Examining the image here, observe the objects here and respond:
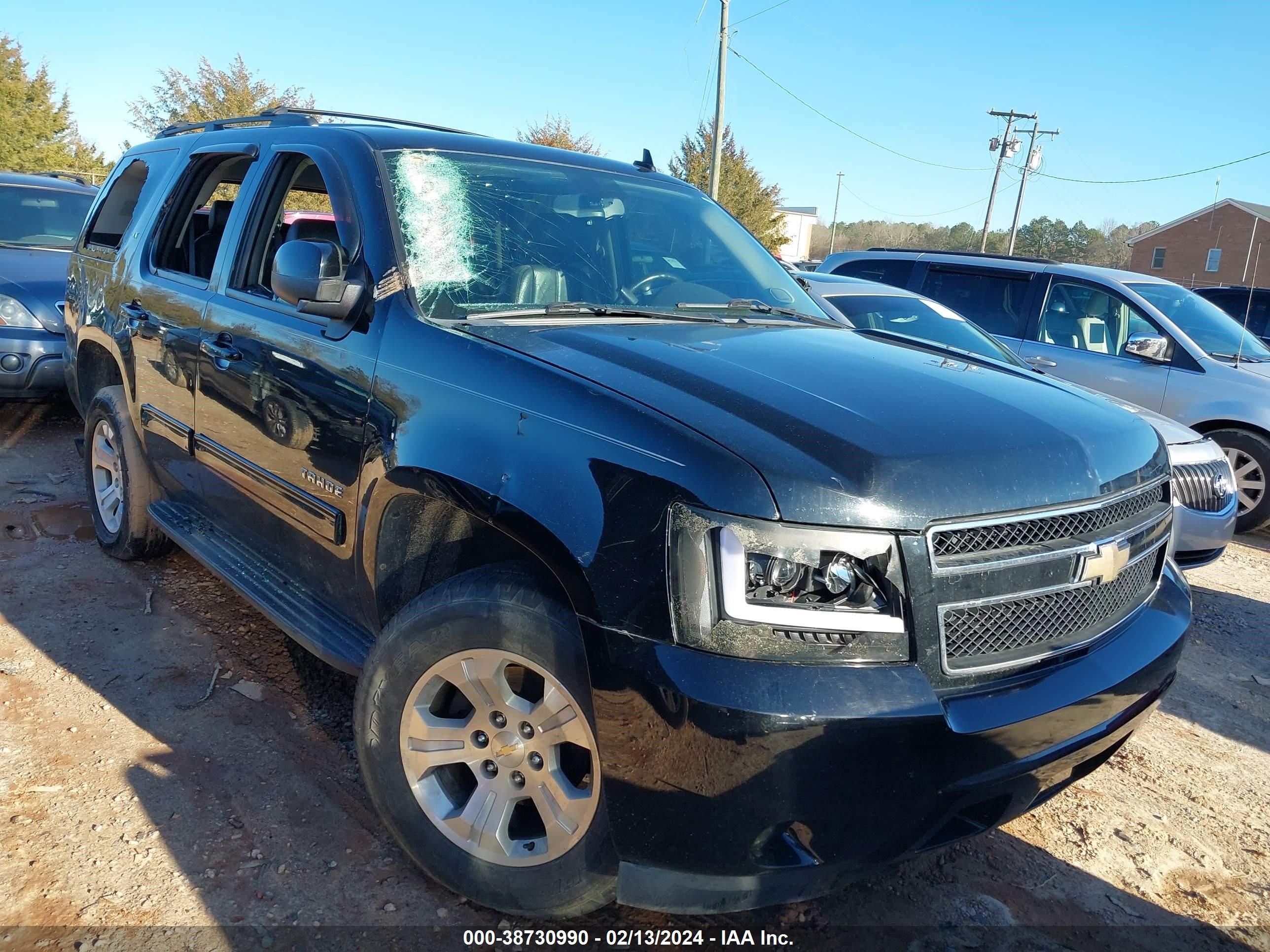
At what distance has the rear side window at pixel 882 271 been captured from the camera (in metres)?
8.72

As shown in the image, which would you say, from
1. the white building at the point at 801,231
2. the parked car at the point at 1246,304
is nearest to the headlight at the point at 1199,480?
the parked car at the point at 1246,304

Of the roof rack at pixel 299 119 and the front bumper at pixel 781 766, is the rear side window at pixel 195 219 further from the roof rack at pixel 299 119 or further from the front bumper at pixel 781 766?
the front bumper at pixel 781 766

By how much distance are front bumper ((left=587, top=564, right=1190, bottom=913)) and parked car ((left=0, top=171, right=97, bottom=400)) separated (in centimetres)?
663

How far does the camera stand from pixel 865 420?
216 cm

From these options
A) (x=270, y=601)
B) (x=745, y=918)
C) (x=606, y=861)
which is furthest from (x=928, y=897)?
(x=270, y=601)

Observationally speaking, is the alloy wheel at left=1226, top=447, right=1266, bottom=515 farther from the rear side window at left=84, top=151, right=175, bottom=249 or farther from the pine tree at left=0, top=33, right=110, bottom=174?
the pine tree at left=0, top=33, right=110, bottom=174

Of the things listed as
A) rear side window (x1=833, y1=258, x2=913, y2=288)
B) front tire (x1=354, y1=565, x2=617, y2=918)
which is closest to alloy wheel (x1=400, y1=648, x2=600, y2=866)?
front tire (x1=354, y1=565, x2=617, y2=918)

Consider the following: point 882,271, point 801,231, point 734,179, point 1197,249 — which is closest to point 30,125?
point 734,179

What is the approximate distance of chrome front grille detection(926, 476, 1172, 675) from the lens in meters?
1.97

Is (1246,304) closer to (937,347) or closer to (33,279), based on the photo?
(937,347)

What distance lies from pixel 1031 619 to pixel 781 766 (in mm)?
728

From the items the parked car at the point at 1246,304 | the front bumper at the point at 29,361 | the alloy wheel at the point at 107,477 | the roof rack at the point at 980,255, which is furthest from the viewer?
the parked car at the point at 1246,304

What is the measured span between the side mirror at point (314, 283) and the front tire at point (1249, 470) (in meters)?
6.53

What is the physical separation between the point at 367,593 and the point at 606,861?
3.70ft
